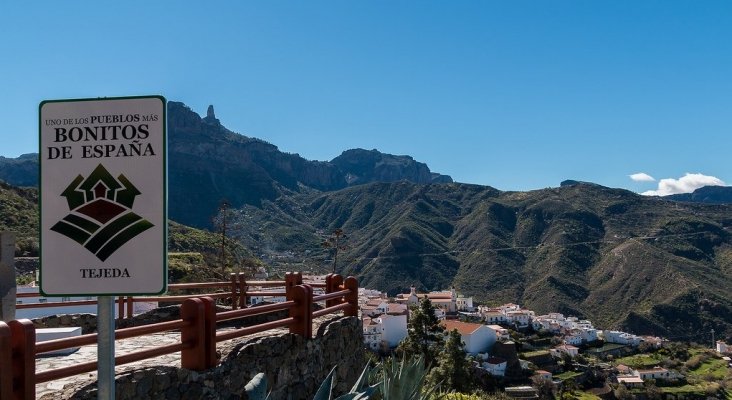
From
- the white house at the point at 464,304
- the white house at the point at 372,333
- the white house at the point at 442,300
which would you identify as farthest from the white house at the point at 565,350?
the white house at the point at 464,304

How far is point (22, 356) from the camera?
281 cm

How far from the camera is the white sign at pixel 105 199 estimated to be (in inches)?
71.4

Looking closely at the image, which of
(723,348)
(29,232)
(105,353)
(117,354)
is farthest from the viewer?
(723,348)

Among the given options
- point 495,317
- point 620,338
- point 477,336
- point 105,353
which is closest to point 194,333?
point 105,353

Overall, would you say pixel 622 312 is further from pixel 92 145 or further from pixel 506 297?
pixel 92 145

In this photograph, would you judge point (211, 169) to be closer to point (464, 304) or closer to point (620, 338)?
point (464, 304)

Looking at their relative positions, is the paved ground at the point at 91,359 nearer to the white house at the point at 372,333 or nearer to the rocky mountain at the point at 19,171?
the white house at the point at 372,333

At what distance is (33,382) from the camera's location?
284 cm

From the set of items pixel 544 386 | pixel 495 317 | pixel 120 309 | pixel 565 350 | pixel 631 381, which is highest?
pixel 120 309

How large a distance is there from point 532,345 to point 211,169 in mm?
87335

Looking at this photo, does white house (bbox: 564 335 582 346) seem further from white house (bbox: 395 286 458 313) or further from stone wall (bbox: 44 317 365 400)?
stone wall (bbox: 44 317 365 400)

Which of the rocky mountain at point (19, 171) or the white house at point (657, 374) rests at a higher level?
the rocky mountain at point (19, 171)

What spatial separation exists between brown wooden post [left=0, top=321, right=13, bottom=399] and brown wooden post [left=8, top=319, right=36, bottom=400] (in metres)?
0.06

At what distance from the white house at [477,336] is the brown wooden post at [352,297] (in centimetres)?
4779
